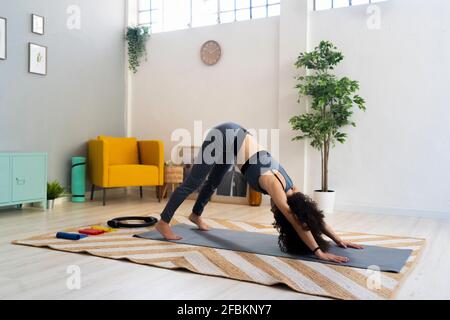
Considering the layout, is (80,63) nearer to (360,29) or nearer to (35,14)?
(35,14)

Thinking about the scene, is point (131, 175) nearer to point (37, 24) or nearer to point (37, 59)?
point (37, 59)

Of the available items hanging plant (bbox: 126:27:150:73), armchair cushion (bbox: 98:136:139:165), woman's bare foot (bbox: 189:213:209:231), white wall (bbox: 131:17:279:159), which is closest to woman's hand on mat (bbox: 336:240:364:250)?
woman's bare foot (bbox: 189:213:209:231)

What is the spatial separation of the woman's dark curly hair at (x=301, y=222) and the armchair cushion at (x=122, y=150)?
118 inches

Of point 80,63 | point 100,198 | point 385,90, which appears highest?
point 80,63

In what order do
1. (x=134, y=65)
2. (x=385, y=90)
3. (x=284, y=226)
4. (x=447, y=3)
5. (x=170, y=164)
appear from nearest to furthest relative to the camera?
(x=284, y=226) < (x=447, y=3) < (x=385, y=90) < (x=170, y=164) < (x=134, y=65)

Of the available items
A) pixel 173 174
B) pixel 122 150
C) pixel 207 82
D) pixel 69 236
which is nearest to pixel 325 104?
pixel 207 82

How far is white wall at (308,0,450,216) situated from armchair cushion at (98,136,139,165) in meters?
2.42

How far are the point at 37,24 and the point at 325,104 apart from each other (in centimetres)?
322

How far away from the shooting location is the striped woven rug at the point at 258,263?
2139 millimetres

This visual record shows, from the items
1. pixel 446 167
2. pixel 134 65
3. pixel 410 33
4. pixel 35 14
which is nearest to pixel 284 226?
pixel 446 167

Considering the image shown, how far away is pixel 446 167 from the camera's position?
4363mm

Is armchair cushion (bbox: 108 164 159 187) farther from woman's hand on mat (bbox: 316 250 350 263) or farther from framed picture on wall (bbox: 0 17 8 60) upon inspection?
woman's hand on mat (bbox: 316 250 350 263)

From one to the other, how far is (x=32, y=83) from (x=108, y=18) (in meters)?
1.59

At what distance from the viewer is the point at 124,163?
542 centimetres
